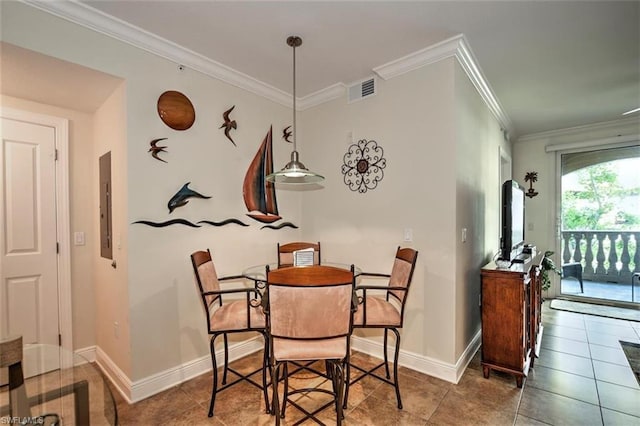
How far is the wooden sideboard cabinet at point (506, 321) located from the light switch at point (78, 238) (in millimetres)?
3687

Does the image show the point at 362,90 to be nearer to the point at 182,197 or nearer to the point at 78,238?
the point at 182,197

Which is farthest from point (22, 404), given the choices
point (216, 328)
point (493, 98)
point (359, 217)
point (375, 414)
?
point (493, 98)

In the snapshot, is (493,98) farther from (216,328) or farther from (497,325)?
(216,328)

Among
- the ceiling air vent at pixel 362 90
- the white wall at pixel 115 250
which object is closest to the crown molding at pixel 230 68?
the ceiling air vent at pixel 362 90

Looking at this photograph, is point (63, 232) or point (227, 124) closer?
point (63, 232)

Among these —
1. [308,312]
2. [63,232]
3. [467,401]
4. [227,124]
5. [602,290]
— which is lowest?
[467,401]

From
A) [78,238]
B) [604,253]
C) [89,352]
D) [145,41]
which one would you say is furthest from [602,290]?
[78,238]

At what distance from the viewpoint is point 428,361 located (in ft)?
8.23

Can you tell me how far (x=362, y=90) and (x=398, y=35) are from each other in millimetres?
749

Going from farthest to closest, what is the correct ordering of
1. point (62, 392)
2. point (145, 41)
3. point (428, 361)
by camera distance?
point (428, 361) → point (145, 41) → point (62, 392)

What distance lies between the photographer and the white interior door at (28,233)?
7.90 ft

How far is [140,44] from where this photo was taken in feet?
7.29

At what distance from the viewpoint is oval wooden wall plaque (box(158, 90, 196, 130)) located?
235 cm

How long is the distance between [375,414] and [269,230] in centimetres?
192
